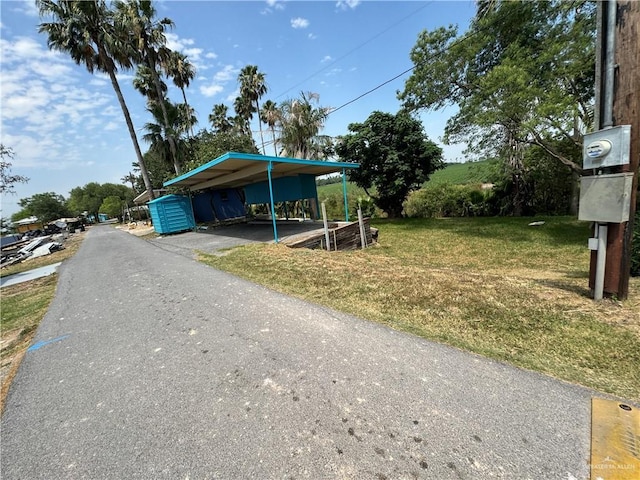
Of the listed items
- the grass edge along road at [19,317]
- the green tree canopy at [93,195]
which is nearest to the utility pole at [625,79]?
the grass edge along road at [19,317]

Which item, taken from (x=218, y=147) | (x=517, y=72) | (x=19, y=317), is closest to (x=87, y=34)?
(x=218, y=147)

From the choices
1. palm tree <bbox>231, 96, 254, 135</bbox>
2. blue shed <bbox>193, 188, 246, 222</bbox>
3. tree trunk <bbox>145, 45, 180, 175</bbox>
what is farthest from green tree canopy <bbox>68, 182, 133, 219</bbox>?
blue shed <bbox>193, 188, 246, 222</bbox>

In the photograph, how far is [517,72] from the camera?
7.58m

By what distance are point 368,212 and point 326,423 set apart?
1921cm

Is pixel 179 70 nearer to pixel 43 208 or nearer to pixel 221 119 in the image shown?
pixel 221 119

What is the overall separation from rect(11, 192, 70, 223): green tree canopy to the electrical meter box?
74.6 meters

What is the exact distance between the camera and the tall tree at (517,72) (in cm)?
749

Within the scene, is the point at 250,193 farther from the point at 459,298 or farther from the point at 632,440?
the point at 632,440

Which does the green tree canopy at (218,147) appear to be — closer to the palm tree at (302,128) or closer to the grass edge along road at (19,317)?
the palm tree at (302,128)

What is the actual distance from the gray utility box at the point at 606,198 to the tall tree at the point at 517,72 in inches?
227

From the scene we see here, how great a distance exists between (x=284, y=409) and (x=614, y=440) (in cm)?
195

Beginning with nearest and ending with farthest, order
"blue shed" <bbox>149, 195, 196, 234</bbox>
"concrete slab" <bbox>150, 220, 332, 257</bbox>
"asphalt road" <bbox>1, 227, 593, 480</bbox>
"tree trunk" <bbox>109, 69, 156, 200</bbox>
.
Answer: "asphalt road" <bbox>1, 227, 593, 480</bbox> → "concrete slab" <bbox>150, 220, 332, 257</bbox> → "blue shed" <bbox>149, 195, 196, 234</bbox> → "tree trunk" <bbox>109, 69, 156, 200</bbox>

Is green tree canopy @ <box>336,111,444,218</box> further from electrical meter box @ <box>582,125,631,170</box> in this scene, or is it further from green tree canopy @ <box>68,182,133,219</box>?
green tree canopy @ <box>68,182,133,219</box>

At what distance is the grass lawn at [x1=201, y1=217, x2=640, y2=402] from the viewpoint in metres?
2.26
